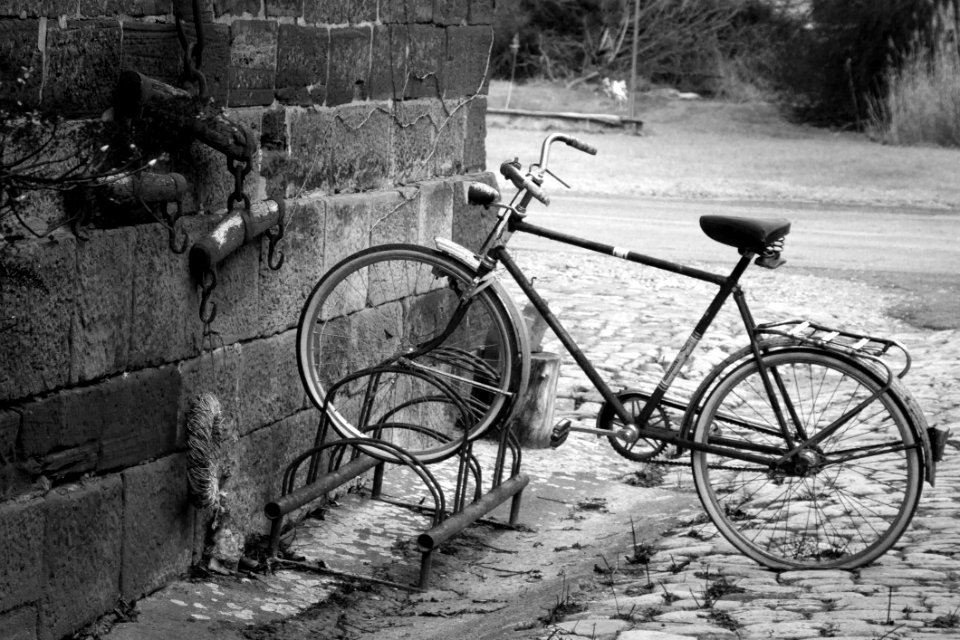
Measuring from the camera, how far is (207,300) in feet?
14.4

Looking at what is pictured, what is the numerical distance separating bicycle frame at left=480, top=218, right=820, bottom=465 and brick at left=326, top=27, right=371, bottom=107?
2.68 feet

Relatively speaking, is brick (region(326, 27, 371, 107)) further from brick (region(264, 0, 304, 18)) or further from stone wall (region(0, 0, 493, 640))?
brick (region(264, 0, 304, 18))

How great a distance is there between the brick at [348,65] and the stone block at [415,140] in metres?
0.36

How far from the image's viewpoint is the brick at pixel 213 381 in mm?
4319

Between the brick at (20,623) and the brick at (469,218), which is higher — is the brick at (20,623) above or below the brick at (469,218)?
below

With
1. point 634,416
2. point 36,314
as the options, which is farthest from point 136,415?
point 634,416

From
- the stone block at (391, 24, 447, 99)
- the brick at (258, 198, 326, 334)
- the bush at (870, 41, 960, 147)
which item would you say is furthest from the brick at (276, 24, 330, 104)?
the bush at (870, 41, 960, 147)

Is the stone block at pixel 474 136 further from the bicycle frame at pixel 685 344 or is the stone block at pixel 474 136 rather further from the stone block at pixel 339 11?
the bicycle frame at pixel 685 344

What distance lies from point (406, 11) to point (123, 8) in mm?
2002

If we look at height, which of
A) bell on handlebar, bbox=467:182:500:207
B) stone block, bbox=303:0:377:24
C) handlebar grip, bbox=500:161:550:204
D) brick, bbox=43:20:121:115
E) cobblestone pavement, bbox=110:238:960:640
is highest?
stone block, bbox=303:0:377:24

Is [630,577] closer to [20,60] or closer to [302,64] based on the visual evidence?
[302,64]

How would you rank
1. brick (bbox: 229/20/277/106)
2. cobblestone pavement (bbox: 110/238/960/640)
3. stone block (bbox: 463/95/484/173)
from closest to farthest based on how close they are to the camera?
cobblestone pavement (bbox: 110/238/960/640) → brick (bbox: 229/20/277/106) → stone block (bbox: 463/95/484/173)

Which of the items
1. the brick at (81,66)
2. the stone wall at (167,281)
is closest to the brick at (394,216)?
the stone wall at (167,281)

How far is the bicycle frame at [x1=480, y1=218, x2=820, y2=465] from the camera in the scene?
479 cm
